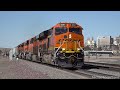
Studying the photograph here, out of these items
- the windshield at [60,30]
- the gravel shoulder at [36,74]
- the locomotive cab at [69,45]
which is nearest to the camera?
the gravel shoulder at [36,74]

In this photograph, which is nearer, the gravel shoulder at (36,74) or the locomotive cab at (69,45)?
the gravel shoulder at (36,74)

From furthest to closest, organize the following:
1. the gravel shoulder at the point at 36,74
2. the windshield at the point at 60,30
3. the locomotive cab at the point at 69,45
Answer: the windshield at the point at 60,30, the locomotive cab at the point at 69,45, the gravel shoulder at the point at 36,74

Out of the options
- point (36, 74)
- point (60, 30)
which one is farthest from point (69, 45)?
point (36, 74)

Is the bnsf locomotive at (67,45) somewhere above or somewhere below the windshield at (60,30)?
below

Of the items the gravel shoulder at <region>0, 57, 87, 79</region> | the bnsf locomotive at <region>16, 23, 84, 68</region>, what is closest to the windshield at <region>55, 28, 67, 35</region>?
the bnsf locomotive at <region>16, 23, 84, 68</region>

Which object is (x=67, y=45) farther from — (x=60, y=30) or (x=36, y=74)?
(x=36, y=74)

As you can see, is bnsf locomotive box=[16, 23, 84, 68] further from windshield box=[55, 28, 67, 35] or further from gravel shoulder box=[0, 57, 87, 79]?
gravel shoulder box=[0, 57, 87, 79]

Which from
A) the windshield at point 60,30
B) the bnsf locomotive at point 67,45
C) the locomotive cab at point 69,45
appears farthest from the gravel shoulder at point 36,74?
the windshield at point 60,30

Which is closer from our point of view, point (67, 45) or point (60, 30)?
point (67, 45)

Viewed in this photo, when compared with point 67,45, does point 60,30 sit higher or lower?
higher

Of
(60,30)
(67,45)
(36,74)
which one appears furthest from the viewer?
(60,30)

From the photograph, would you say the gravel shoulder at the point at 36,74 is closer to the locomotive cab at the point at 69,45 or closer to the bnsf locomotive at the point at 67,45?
the bnsf locomotive at the point at 67,45
